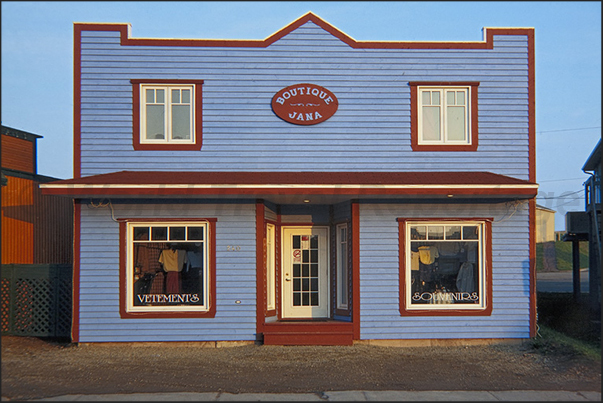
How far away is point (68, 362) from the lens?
35.8ft

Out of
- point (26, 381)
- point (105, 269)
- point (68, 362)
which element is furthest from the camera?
point (105, 269)

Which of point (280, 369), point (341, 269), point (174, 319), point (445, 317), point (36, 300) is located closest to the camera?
point (280, 369)

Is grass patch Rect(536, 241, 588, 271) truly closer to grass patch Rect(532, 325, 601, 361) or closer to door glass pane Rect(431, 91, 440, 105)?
grass patch Rect(532, 325, 601, 361)

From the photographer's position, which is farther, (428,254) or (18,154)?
(18,154)

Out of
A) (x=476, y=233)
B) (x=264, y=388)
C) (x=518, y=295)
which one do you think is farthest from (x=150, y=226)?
(x=518, y=295)

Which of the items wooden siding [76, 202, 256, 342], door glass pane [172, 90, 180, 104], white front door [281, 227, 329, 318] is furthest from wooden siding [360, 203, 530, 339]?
door glass pane [172, 90, 180, 104]

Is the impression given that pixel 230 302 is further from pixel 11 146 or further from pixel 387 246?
pixel 11 146

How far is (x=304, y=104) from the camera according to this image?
1298cm

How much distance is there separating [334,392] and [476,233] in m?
5.52

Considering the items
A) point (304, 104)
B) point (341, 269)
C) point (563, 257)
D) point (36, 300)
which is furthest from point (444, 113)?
point (563, 257)

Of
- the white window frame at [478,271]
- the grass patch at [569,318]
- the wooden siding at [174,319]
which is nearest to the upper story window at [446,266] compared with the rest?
the white window frame at [478,271]

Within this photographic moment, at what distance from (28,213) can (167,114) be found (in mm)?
5508

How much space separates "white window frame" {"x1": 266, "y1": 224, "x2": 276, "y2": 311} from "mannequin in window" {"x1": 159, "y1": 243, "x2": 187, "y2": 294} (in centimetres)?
184

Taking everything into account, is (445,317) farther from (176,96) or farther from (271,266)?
(176,96)
